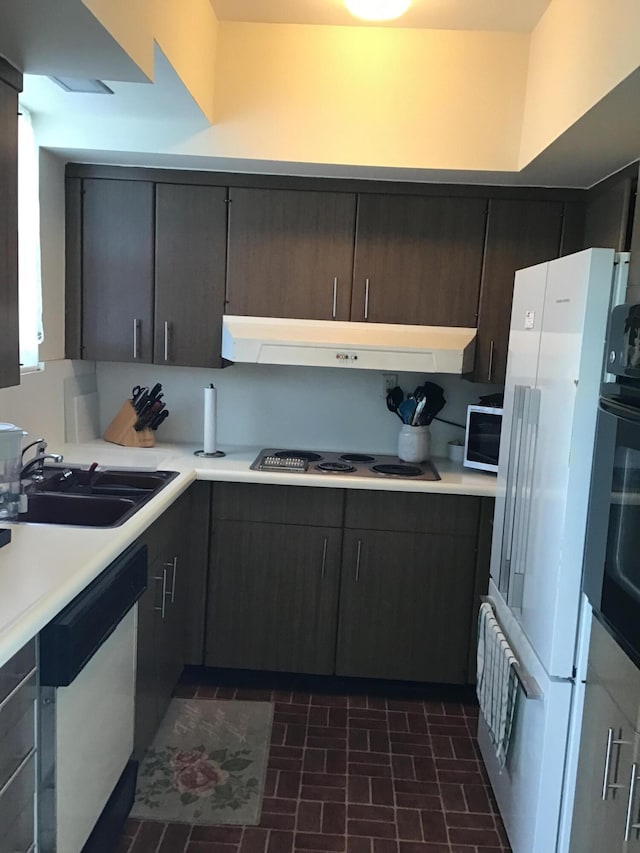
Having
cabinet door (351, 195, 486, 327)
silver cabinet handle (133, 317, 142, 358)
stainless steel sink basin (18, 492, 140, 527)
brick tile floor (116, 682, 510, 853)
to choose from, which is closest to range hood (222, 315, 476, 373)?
cabinet door (351, 195, 486, 327)

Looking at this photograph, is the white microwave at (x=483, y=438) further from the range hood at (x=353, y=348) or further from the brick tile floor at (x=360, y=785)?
the brick tile floor at (x=360, y=785)

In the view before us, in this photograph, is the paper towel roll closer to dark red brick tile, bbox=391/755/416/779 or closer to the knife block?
the knife block

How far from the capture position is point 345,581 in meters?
3.00

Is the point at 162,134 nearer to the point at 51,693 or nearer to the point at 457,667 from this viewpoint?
the point at 51,693

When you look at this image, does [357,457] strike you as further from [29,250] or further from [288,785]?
[29,250]

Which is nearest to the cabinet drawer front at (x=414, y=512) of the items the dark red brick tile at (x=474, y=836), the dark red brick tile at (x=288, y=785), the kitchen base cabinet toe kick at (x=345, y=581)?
the kitchen base cabinet toe kick at (x=345, y=581)

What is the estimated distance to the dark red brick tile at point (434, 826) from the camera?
2223mm

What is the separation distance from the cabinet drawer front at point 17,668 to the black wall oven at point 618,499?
4.10 feet

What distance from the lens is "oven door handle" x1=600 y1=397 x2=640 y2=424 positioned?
148cm

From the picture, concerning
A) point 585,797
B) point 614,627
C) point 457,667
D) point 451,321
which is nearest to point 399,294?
point 451,321

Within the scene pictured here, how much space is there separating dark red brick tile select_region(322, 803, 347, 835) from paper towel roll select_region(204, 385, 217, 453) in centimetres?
155

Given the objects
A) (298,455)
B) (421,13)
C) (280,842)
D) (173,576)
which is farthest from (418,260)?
Result: (280,842)

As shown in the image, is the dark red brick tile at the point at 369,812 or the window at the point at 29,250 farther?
the window at the point at 29,250

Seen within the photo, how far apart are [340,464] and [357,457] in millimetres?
232
